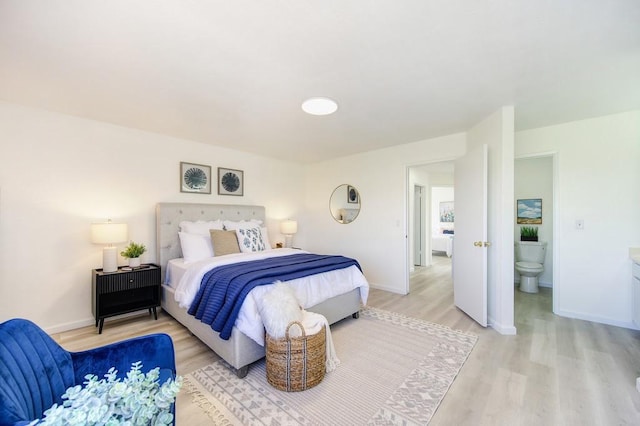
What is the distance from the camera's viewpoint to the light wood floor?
1690mm

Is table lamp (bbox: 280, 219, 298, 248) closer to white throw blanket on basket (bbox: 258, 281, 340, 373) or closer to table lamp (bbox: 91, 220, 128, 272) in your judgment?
table lamp (bbox: 91, 220, 128, 272)

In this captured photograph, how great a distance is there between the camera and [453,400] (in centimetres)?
183

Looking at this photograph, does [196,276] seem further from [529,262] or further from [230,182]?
[529,262]

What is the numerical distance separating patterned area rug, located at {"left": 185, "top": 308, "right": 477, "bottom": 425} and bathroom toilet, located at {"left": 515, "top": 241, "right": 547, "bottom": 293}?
Answer: 7.84 feet

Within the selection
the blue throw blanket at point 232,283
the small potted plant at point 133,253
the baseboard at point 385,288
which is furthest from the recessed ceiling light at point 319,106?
the baseboard at point 385,288

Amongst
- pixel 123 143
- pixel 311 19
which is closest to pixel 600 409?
pixel 311 19

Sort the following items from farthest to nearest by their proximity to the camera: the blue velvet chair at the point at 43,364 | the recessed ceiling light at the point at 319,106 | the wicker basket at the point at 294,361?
1. the recessed ceiling light at the point at 319,106
2. the wicker basket at the point at 294,361
3. the blue velvet chair at the point at 43,364

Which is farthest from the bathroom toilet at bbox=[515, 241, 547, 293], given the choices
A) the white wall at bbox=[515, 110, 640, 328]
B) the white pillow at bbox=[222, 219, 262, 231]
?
the white pillow at bbox=[222, 219, 262, 231]

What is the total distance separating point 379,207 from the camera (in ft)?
15.1

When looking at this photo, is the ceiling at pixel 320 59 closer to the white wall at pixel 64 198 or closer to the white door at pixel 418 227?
the white wall at pixel 64 198

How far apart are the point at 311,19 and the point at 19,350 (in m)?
2.04

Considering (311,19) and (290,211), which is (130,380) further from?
(290,211)

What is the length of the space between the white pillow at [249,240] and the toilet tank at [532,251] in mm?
4340

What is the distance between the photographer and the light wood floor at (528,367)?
1.69 meters
